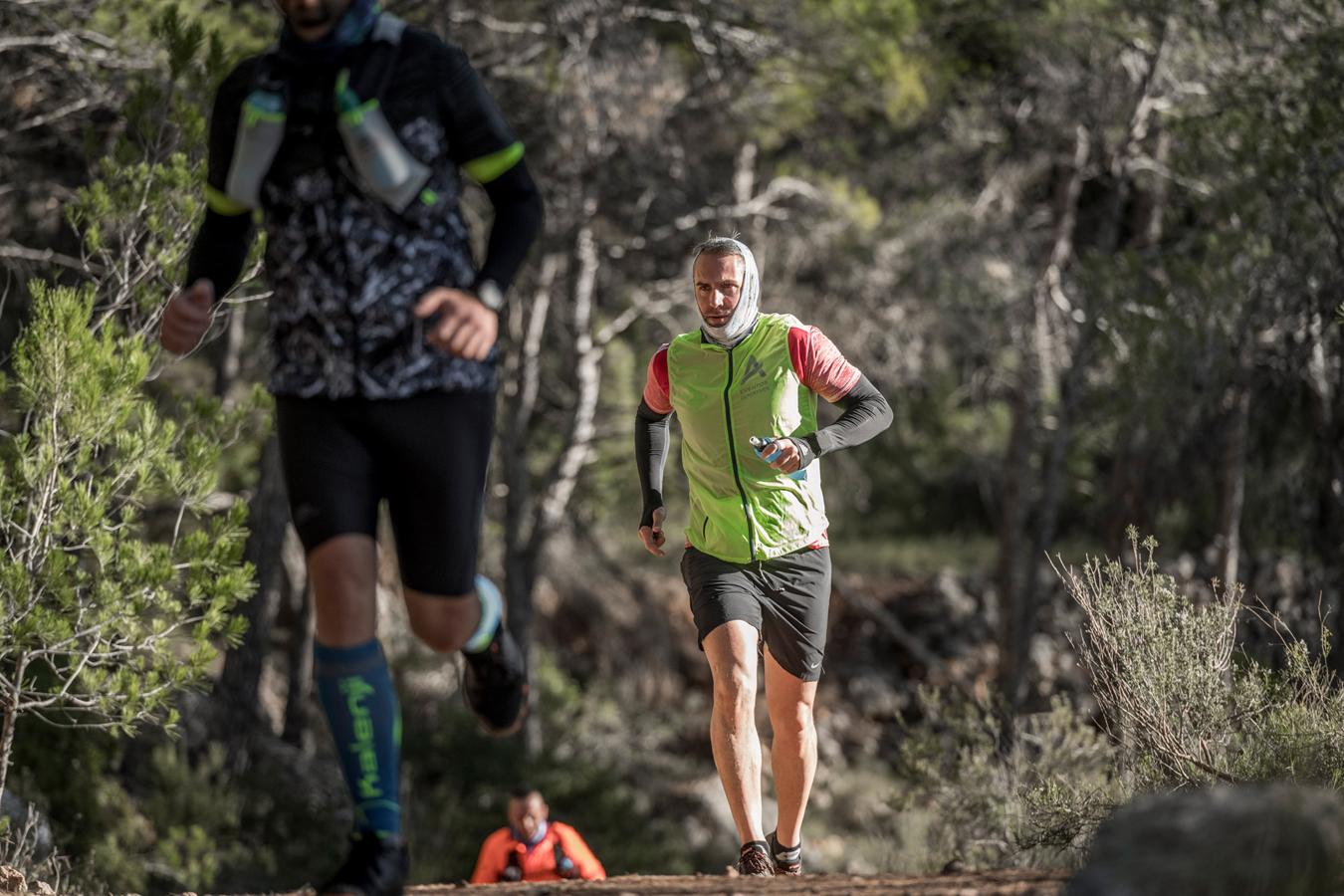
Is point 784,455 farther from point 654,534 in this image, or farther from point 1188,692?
point 1188,692

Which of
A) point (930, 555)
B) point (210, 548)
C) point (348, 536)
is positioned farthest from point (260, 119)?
point (930, 555)

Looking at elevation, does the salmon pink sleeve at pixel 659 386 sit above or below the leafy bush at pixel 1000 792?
above

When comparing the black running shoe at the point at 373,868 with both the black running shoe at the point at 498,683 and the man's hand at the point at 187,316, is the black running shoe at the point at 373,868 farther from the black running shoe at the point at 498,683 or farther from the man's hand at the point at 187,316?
the man's hand at the point at 187,316

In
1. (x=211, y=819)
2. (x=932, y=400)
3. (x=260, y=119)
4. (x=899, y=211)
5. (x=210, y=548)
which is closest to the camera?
(x=260, y=119)

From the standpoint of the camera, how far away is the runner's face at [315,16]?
3.24m

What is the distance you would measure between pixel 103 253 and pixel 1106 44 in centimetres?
1346

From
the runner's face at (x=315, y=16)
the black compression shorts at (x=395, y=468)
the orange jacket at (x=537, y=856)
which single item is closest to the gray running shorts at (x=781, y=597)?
the black compression shorts at (x=395, y=468)

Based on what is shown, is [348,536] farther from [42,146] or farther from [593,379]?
[593,379]

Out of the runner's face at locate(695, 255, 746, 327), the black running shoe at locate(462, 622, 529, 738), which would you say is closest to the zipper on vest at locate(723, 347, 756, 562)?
the runner's face at locate(695, 255, 746, 327)

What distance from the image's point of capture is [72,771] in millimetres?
11367

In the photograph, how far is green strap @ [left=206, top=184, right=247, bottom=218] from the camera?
3.46 meters

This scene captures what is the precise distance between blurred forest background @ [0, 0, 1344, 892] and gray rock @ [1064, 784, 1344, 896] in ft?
5.49

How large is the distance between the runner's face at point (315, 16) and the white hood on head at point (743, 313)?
1.84 m

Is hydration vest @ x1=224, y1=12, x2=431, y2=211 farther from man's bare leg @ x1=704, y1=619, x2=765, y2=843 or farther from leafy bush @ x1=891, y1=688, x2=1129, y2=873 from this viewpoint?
leafy bush @ x1=891, y1=688, x2=1129, y2=873
